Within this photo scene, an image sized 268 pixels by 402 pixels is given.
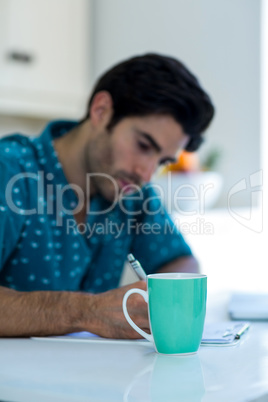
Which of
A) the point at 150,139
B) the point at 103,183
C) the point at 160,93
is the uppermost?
the point at 160,93

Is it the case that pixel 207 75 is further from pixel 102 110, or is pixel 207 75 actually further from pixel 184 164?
pixel 102 110

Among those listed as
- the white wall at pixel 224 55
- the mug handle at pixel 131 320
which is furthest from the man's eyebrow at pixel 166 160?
the white wall at pixel 224 55

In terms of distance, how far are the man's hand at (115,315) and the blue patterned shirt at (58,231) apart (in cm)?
31

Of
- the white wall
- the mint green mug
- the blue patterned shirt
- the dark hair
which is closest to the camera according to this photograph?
the mint green mug

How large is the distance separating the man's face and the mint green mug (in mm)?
720

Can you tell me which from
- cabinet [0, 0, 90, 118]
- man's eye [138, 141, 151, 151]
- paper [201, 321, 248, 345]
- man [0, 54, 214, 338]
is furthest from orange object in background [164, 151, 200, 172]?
paper [201, 321, 248, 345]

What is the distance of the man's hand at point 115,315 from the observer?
87cm

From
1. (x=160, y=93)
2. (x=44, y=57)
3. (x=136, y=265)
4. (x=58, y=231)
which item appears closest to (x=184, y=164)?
(x=44, y=57)

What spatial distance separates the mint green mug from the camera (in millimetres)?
750

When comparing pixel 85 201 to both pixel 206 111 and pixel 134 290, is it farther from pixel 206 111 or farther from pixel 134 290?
pixel 134 290

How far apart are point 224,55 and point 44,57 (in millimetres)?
754

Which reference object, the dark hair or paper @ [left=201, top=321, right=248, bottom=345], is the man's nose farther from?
paper @ [left=201, top=321, right=248, bottom=345]

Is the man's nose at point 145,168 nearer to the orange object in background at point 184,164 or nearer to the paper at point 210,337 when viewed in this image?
the paper at point 210,337

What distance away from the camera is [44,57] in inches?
93.3
